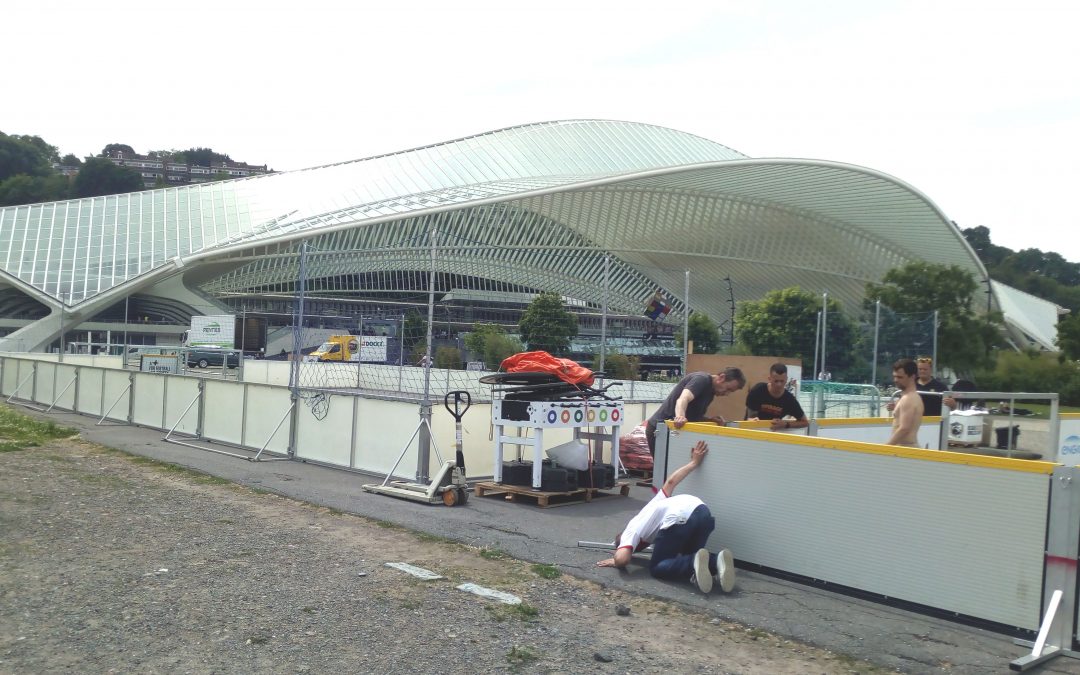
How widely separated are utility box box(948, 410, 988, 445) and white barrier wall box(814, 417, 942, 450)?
1854 mm

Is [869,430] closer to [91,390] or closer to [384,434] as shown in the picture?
[384,434]

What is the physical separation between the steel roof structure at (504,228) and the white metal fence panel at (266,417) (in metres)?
28.5

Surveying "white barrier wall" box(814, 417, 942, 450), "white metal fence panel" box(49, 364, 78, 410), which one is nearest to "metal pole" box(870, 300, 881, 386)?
"white barrier wall" box(814, 417, 942, 450)

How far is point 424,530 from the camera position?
811 cm

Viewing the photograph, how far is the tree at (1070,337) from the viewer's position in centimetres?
4166

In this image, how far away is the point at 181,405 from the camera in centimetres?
1559

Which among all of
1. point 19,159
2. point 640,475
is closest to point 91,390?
point 640,475

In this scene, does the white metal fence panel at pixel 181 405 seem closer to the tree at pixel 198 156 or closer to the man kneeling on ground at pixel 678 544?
the man kneeling on ground at pixel 678 544

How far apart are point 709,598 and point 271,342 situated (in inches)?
991

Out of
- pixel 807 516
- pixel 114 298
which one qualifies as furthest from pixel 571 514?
pixel 114 298

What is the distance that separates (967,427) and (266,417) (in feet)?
32.6

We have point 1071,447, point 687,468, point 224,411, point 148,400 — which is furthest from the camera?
point 148,400

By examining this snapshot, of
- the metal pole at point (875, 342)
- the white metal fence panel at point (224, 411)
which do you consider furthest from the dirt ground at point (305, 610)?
the metal pole at point (875, 342)

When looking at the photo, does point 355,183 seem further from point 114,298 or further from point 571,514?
point 571,514
